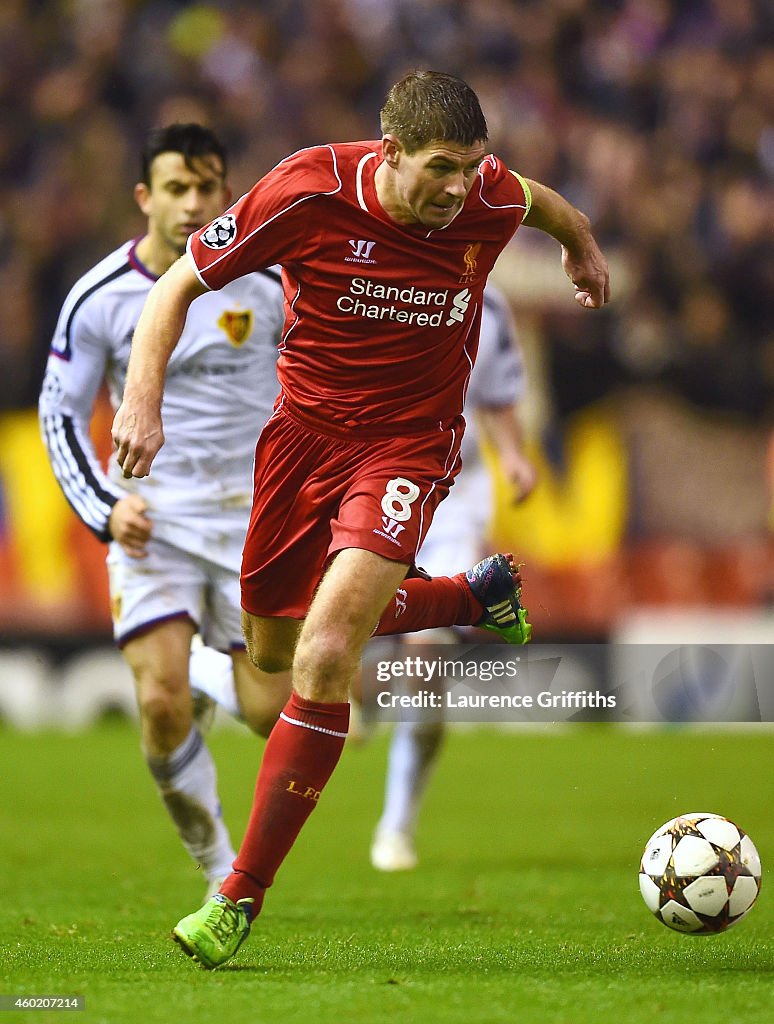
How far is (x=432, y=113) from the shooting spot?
162 inches

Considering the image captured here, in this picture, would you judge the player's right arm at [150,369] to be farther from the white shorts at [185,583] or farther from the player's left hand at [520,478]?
the player's left hand at [520,478]

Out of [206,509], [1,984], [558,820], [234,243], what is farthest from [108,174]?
[1,984]

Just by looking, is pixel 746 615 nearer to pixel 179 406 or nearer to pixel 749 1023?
pixel 179 406

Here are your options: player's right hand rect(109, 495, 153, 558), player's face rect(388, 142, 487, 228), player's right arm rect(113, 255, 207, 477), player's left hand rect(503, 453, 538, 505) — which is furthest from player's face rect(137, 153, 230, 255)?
player's left hand rect(503, 453, 538, 505)

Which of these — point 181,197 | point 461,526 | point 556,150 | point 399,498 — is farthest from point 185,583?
point 556,150

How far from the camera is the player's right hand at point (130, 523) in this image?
18.0ft

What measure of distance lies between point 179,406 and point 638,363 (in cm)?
838

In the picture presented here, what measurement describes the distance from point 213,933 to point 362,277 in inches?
71.5

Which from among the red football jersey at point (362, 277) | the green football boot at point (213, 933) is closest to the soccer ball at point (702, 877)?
the green football boot at point (213, 933)

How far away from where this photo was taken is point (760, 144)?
14523 millimetres

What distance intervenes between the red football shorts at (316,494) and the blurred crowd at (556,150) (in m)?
8.56

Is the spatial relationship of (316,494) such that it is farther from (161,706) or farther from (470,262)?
(161,706)

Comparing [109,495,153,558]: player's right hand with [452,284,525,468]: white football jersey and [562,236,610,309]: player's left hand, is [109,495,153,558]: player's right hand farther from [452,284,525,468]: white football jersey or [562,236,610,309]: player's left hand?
[452,284,525,468]: white football jersey

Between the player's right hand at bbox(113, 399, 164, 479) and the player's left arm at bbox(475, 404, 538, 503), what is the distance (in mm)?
2998
